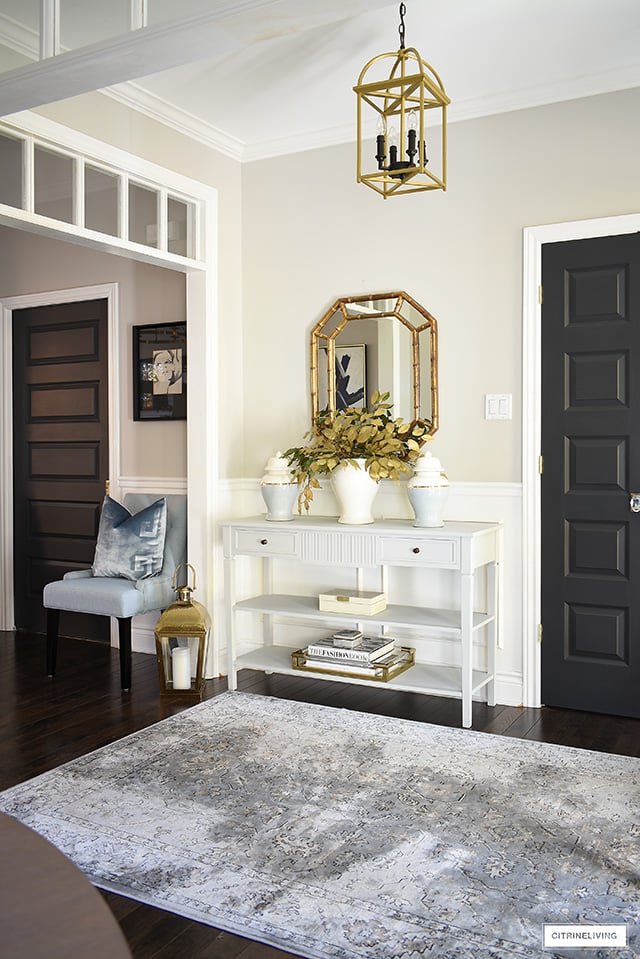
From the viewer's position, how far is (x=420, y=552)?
381cm

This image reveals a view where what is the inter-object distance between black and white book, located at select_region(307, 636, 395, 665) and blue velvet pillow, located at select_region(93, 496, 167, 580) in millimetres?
1055

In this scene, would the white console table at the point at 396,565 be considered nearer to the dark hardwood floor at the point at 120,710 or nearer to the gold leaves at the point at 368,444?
the dark hardwood floor at the point at 120,710

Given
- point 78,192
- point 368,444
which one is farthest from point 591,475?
point 78,192

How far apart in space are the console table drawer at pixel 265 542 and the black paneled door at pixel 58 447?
142cm

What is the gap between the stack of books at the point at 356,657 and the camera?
3988 mm

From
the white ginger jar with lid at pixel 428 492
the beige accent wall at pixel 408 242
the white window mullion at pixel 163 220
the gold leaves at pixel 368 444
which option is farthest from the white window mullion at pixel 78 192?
the white ginger jar with lid at pixel 428 492

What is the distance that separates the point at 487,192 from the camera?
13.4 feet

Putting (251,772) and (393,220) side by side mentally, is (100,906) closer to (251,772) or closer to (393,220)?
(251,772)

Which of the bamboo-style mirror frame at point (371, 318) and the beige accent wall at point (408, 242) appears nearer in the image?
the beige accent wall at point (408, 242)

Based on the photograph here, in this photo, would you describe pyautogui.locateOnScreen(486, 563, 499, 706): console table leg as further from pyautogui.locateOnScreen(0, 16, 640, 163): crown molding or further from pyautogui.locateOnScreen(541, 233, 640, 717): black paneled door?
pyautogui.locateOnScreen(0, 16, 640, 163): crown molding

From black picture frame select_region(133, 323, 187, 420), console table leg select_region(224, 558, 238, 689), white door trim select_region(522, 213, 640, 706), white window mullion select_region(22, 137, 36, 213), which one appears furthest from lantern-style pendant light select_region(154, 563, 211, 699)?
white window mullion select_region(22, 137, 36, 213)

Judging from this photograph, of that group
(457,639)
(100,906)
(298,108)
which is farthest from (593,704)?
(100,906)

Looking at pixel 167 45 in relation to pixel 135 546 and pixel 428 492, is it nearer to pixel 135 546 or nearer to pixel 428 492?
pixel 428 492

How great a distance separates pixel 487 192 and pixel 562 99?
0.50 metres
